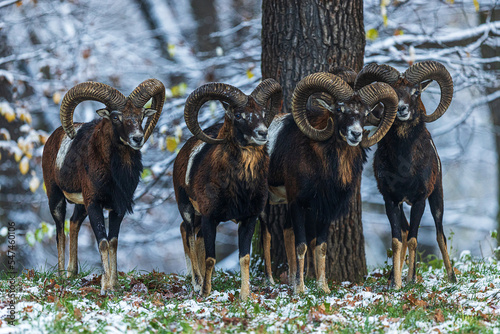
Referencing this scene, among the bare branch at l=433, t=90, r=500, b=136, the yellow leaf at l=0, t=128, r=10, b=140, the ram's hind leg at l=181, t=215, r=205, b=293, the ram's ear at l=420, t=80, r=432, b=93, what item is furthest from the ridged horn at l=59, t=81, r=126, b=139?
the bare branch at l=433, t=90, r=500, b=136

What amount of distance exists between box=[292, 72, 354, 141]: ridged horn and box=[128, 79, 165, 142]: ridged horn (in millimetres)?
1703

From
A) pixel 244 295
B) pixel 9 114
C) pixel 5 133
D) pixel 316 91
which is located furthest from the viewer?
pixel 5 133

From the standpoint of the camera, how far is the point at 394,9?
14.1 m

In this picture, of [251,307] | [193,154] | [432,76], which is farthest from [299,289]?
[432,76]

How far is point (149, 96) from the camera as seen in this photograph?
7594 mm

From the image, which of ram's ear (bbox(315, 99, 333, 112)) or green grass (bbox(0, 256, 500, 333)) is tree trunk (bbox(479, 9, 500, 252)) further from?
ram's ear (bbox(315, 99, 333, 112))

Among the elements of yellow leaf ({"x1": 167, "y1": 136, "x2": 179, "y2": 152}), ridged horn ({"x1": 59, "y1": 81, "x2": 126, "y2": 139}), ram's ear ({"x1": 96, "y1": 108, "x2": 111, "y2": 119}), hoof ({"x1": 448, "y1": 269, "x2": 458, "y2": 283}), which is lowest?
hoof ({"x1": 448, "y1": 269, "x2": 458, "y2": 283})

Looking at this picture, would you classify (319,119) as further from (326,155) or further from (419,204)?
(419,204)

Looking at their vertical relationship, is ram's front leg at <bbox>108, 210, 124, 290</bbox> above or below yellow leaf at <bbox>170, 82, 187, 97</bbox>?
below

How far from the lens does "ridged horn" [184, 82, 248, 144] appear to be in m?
7.15

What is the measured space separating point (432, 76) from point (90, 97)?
14.1ft

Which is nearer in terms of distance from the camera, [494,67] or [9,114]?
[9,114]

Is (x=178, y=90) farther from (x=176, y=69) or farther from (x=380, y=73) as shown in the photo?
(x=380, y=73)

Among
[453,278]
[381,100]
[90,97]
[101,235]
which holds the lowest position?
[453,278]
